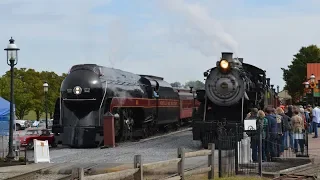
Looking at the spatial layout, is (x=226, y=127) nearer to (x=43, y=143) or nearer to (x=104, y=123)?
(x=104, y=123)

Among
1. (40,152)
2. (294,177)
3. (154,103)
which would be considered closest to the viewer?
(294,177)

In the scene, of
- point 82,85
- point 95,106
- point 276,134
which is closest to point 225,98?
point 276,134

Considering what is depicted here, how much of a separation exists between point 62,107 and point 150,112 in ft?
20.7

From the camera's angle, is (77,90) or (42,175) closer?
(42,175)

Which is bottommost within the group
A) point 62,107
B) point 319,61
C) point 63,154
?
point 63,154

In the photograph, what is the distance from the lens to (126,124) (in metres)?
24.3

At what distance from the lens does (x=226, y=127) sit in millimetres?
19875

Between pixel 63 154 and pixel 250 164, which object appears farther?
pixel 63 154

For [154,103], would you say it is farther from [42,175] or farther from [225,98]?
[42,175]

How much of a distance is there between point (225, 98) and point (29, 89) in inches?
2133

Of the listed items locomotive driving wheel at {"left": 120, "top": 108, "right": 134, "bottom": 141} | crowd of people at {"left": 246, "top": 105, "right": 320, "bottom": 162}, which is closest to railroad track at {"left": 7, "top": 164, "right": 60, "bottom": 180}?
crowd of people at {"left": 246, "top": 105, "right": 320, "bottom": 162}

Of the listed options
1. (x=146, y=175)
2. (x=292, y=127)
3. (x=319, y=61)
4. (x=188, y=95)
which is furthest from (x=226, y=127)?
(x=319, y=61)

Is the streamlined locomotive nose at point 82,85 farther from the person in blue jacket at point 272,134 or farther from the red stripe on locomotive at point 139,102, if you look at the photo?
the person in blue jacket at point 272,134

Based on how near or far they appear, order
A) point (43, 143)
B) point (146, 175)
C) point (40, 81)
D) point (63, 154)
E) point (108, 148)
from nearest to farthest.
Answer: point (146, 175) → point (43, 143) → point (63, 154) → point (108, 148) → point (40, 81)
